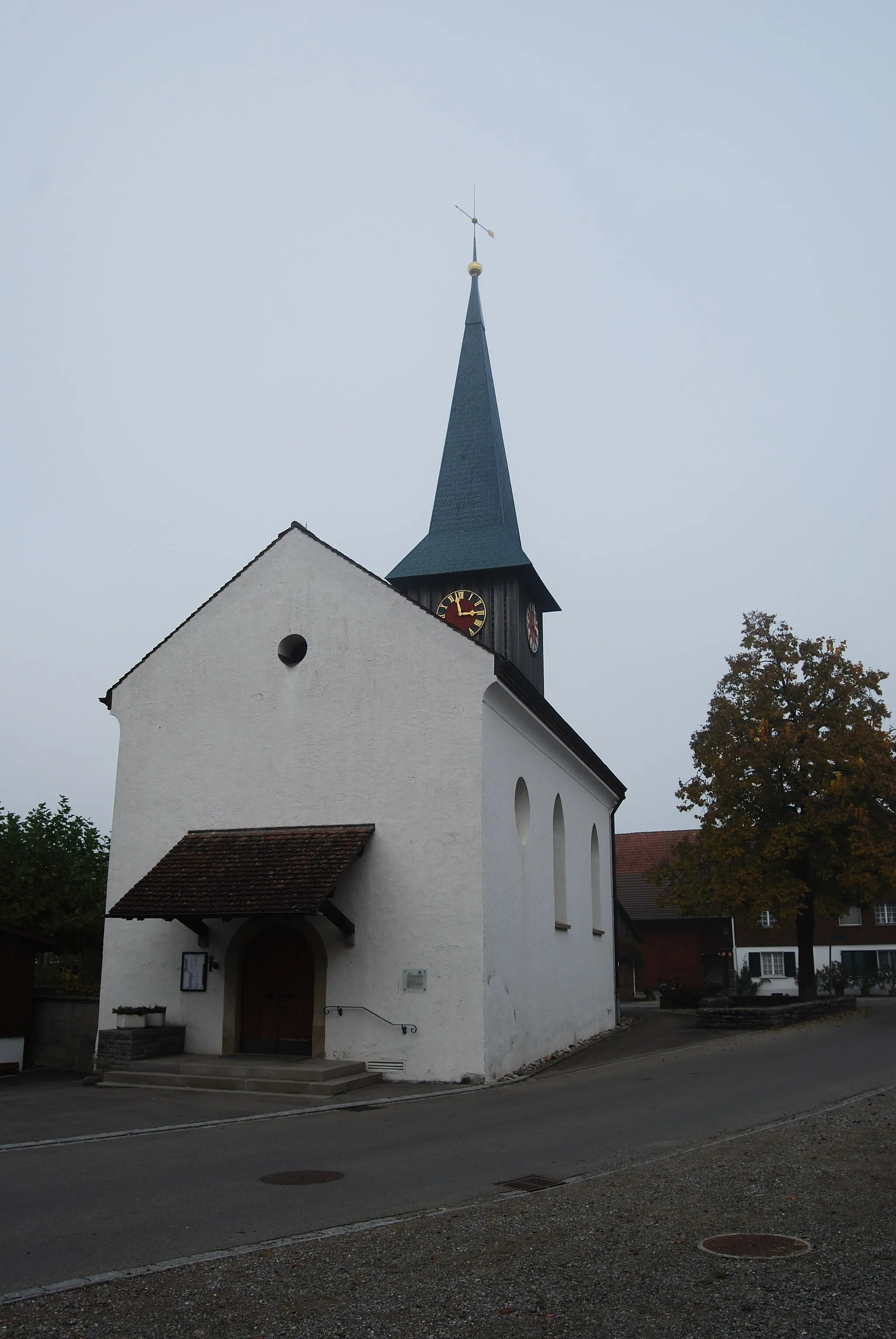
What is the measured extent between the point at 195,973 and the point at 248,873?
7.73 ft

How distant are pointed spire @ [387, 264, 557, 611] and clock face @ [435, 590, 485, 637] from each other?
1.89 feet

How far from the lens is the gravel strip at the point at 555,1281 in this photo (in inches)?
201

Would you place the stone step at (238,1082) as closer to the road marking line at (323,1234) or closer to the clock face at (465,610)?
the road marking line at (323,1234)

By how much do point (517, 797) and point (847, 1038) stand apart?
348 inches

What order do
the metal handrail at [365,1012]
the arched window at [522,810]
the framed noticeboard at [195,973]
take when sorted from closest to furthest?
the metal handrail at [365,1012]
the framed noticeboard at [195,973]
the arched window at [522,810]

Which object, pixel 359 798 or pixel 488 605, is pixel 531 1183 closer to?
pixel 359 798

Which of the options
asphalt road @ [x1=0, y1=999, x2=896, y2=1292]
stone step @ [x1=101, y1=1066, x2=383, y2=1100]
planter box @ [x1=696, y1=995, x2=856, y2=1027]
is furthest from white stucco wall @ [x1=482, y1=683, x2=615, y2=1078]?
planter box @ [x1=696, y1=995, x2=856, y2=1027]

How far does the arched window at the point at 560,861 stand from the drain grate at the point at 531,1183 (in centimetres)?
1257

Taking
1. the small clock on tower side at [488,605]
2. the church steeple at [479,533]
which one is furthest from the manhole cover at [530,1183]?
the small clock on tower side at [488,605]

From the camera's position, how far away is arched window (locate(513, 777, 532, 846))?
18.6 metres

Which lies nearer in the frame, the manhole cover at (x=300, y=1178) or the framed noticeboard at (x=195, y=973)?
the manhole cover at (x=300, y=1178)

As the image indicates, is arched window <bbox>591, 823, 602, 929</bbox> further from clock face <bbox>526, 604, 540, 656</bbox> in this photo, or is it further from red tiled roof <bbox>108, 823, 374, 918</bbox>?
red tiled roof <bbox>108, 823, 374, 918</bbox>

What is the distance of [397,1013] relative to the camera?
1558 cm

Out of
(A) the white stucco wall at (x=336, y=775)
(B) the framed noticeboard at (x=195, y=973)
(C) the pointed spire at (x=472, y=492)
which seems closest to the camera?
(A) the white stucco wall at (x=336, y=775)
